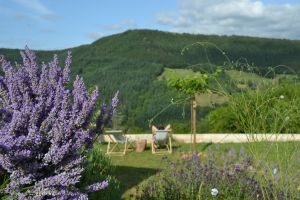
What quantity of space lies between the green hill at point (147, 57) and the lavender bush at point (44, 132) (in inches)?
1905

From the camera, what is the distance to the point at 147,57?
270 feet

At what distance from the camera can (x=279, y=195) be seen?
5.07 m

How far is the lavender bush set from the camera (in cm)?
281

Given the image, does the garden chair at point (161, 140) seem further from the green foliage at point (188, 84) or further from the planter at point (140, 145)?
the green foliage at point (188, 84)

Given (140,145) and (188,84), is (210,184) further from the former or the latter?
(140,145)

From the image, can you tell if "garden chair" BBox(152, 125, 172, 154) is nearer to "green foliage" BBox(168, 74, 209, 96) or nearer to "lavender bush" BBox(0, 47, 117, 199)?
"green foliage" BBox(168, 74, 209, 96)

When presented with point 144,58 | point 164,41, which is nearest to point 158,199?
point 144,58

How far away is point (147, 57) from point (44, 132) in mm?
79748

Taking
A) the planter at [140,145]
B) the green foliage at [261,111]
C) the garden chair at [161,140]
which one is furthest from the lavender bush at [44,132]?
the planter at [140,145]

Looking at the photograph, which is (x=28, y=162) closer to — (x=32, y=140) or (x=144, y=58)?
(x=32, y=140)

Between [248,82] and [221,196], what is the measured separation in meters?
1.51

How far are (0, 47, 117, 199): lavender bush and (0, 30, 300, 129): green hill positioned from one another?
48.4 meters

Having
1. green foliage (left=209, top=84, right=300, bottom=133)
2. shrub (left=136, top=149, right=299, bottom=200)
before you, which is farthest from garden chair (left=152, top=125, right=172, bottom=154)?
green foliage (left=209, top=84, right=300, bottom=133)

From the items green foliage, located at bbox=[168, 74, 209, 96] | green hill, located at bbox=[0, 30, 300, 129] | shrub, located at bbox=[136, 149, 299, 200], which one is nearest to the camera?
shrub, located at bbox=[136, 149, 299, 200]
